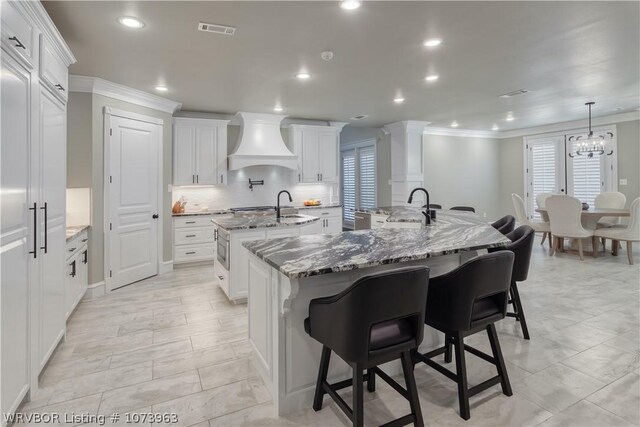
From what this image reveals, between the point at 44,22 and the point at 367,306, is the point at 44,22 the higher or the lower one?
the higher one

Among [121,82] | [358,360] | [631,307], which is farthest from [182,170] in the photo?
[631,307]

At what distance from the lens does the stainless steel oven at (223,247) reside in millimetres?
3719

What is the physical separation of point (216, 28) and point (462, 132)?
285 inches

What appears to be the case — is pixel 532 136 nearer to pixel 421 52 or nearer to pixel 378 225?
pixel 378 225

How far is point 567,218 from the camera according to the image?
5668 millimetres

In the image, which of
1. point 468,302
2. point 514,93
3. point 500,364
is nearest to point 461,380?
point 500,364

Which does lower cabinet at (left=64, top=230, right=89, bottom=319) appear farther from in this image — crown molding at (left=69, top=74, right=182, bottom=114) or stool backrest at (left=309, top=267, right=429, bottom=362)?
stool backrest at (left=309, top=267, right=429, bottom=362)

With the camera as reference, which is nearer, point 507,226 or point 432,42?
point 432,42

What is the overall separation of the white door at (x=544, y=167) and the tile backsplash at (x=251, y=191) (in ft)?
16.8

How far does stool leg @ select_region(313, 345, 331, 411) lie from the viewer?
6.24ft

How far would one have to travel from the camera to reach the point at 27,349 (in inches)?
79.3

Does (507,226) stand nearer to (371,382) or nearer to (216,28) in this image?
(371,382)

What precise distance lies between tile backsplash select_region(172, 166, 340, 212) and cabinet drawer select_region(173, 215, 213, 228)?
1.66 ft

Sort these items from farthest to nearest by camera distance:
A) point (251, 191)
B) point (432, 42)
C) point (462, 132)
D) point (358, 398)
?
point (462, 132) < point (251, 191) < point (432, 42) < point (358, 398)
